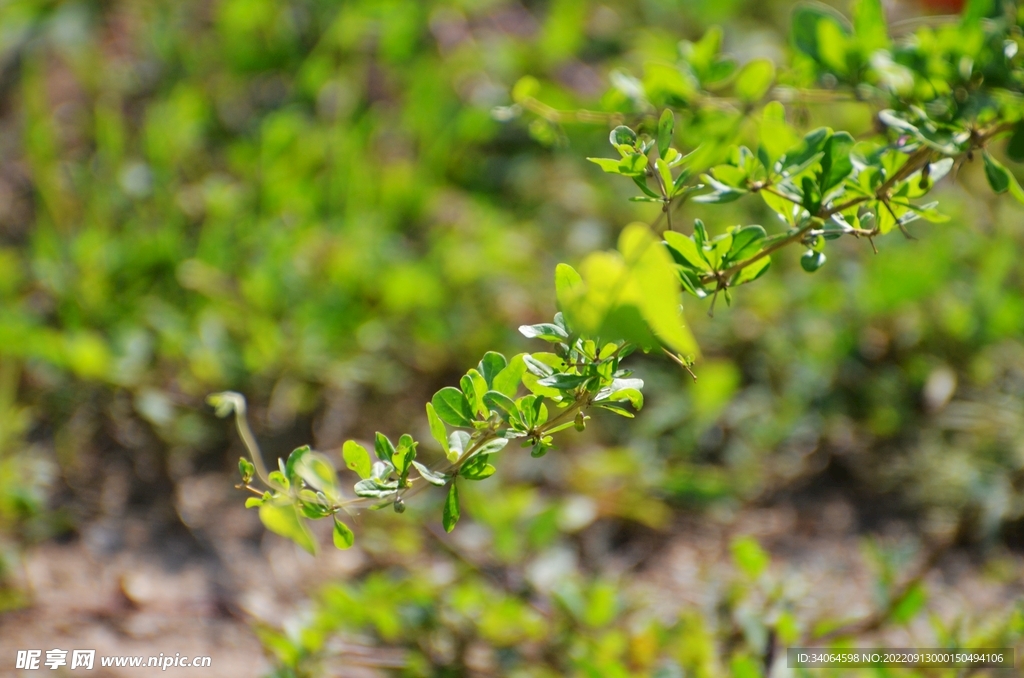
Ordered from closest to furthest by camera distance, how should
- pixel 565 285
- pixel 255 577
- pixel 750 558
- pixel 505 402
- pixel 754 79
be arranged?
1. pixel 565 285
2. pixel 505 402
3. pixel 754 79
4. pixel 750 558
5. pixel 255 577

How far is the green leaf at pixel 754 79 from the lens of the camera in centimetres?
106

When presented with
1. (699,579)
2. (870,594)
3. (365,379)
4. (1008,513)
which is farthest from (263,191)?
(1008,513)

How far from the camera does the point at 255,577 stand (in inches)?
65.0

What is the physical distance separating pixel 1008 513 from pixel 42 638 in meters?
1.75

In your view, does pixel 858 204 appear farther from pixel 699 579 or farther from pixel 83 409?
pixel 83 409

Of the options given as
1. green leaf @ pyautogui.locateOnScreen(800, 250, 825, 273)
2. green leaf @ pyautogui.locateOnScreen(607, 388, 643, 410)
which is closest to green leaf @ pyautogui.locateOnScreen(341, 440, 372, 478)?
green leaf @ pyautogui.locateOnScreen(607, 388, 643, 410)

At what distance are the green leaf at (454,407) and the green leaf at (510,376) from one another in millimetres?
34

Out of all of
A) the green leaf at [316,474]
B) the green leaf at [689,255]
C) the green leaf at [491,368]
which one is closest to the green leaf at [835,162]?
the green leaf at [689,255]

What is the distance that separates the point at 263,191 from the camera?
7.38ft

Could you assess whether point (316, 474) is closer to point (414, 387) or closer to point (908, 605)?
point (908, 605)

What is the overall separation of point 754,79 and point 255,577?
1.28 meters

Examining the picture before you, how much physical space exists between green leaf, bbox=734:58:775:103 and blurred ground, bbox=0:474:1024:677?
0.76 meters

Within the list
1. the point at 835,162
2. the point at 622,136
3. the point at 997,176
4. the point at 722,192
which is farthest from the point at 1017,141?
the point at 622,136

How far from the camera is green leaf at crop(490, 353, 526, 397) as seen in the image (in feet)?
2.70
